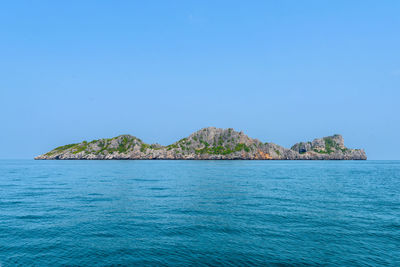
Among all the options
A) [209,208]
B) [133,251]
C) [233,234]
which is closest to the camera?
[133,251]

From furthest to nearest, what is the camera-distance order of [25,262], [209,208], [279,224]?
[209,208] < [279,224] < [25,262]

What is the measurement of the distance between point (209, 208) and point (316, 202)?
20562mm

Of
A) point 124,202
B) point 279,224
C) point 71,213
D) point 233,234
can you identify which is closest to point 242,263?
point 233,234

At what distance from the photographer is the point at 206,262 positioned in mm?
20297

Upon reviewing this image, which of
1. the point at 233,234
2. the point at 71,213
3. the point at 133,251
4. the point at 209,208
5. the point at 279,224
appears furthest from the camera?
the point at 209,208

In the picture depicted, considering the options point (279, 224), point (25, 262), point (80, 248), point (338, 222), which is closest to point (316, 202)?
point (338, 222)

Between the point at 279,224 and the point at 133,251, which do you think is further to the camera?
the point at 279,224

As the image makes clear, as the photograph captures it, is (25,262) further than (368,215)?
No

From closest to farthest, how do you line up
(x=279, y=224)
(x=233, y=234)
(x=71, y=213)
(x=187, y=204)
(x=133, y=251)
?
(x=133, y=251), (x=233, y=234), (x=279, y=224), (x=71, y=213), (x=187, y=204)

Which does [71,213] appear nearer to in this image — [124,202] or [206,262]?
[124,202]

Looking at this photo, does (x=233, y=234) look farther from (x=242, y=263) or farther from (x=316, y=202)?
(x=316, y=202)

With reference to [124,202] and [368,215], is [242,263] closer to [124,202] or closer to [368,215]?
[368,215]

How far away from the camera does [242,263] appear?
2020 centimetres

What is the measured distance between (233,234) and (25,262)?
1920 centimetres
